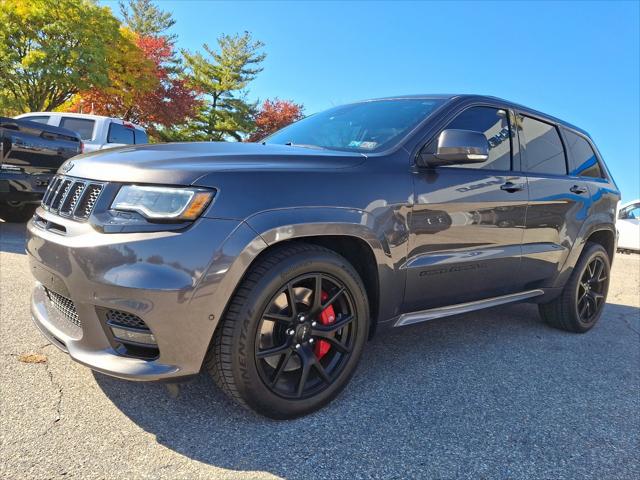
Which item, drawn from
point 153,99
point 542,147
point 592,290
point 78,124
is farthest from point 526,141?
point 153,99

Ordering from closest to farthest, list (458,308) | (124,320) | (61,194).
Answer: (124,320) < (61,194) < (458,308)

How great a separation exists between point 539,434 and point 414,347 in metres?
1.13

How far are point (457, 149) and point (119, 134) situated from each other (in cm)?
921

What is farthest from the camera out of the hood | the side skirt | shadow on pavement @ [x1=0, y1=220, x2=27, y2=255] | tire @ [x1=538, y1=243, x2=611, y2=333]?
shadow on pavement @ [x1=0, y1=220, x2=27, y2=255]

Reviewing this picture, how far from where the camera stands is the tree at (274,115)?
32438mm

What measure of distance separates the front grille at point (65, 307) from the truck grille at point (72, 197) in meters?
0.38

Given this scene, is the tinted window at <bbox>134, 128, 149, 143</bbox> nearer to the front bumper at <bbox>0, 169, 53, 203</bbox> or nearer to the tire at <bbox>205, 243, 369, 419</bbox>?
the front bumper at <bbox>0, 169, 53, 203</bbox>

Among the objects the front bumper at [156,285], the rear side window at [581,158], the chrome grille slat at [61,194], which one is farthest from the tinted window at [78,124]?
the rear side window at [581,158]

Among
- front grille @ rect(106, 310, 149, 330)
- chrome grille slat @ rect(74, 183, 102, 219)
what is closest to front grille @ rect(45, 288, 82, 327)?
front grille @ rect(106, 310, 149, 330)

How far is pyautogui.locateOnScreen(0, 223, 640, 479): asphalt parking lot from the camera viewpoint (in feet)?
6.24

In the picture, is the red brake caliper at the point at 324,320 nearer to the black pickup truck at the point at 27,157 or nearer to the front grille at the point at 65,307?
the front grille at the point at 65,307

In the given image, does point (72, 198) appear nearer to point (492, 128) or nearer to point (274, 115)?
point (492, 128)

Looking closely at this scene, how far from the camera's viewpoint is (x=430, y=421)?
2.34 meters

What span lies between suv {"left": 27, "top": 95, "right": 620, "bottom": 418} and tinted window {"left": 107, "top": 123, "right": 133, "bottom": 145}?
7829mm
